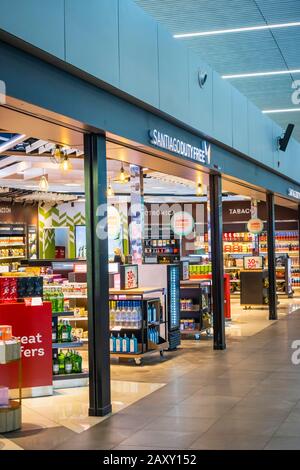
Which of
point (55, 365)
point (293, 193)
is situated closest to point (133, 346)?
point (55, 365)

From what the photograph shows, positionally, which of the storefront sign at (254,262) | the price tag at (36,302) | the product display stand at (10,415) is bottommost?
the product display stand at (10,415)

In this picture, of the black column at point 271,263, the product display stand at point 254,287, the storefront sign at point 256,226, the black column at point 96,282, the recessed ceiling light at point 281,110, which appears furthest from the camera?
the storefront sign at point 256,226

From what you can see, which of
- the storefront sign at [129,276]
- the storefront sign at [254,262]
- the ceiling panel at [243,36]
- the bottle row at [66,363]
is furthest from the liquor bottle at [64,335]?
the storefront sign at [254,262]

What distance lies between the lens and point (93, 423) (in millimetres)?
6566

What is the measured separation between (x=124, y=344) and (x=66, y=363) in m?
1.78

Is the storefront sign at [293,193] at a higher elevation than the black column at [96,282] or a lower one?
higher

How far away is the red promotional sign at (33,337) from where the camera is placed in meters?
7.76

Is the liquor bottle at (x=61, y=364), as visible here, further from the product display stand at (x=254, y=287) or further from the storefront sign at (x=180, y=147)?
the product display stand at (x=254, y=287)

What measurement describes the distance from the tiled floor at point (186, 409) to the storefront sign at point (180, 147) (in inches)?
119

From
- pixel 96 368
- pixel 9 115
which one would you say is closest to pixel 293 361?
pixel 96 368

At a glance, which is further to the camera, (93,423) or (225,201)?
(225,201)
